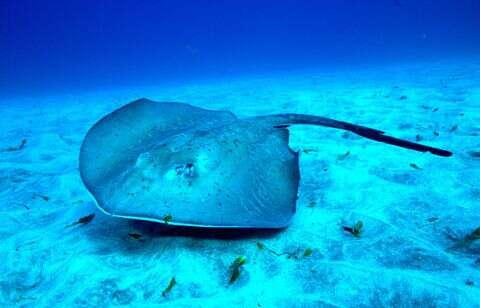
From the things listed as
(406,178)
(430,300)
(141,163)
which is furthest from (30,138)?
(430,300)

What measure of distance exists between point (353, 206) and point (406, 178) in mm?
894

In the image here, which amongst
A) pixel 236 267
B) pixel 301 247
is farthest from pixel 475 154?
pixel 236 267

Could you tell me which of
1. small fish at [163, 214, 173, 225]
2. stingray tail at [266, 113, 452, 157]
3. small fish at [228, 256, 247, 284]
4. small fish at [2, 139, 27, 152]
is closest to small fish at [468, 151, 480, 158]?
stingray tail at [266, 113, 452, 157]

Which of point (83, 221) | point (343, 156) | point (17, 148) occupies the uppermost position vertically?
point (343, 156)

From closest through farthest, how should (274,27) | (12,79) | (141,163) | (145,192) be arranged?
1. (145,192)
2. (141,163)
3. (12,79)
4. (274,27)

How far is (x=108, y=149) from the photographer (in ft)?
11.1

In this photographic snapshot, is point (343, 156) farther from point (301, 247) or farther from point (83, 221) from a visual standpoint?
point (83, 221)

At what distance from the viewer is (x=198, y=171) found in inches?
101

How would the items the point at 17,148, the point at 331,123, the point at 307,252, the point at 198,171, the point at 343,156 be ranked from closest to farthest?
the point at 307,252 < the point at 198,171 < the point at 331,123 < the point at 343,156 < the point at 17,148

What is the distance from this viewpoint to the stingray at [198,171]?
222 centimetres

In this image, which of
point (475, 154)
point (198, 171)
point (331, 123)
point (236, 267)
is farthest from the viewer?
point (475, 154)

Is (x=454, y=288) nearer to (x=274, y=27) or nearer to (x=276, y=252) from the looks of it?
(x=276, y=252)

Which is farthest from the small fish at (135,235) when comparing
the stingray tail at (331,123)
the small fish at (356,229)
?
the stingray tail at (331,123)

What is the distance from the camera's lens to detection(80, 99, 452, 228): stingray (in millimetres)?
2225
